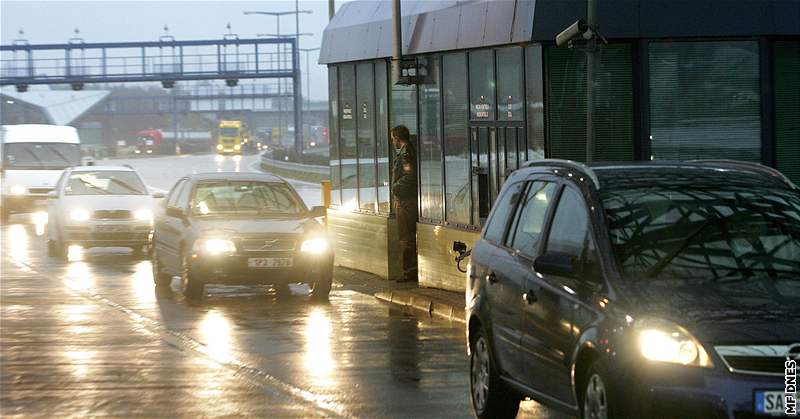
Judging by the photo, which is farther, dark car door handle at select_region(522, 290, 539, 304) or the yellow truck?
the yellow truck

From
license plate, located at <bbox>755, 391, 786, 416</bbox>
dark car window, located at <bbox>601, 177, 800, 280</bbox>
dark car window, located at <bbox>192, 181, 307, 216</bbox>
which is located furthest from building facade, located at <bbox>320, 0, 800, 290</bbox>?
license plate, located at <bbox>755, 391, 786, 416</bbox>

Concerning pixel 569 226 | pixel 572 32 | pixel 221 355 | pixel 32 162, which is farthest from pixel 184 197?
pixel 32 162

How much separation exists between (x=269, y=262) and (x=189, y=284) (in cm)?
101

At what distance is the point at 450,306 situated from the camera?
1784 centimetres

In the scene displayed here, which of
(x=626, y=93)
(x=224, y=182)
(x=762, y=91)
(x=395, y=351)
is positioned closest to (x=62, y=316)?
(x=224, y=182)

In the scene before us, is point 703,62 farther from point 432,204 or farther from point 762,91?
point 432,204

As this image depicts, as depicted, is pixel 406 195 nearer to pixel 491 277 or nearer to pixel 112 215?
pixel 112 215

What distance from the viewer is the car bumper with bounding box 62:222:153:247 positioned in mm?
28297

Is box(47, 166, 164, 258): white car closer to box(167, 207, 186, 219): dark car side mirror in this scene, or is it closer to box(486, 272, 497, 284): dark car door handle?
box(167, 207, 186, 219): dark car side mirror

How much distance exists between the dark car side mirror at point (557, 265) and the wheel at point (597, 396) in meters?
0.54

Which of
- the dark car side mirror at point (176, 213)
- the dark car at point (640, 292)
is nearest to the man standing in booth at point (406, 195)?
the dark car side mirror at point (176, 213)

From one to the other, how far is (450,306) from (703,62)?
4143 mm

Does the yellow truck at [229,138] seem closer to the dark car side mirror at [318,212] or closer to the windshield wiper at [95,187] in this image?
the windshield wiper at [95,187]

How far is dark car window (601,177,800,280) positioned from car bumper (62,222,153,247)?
20.1 metres
